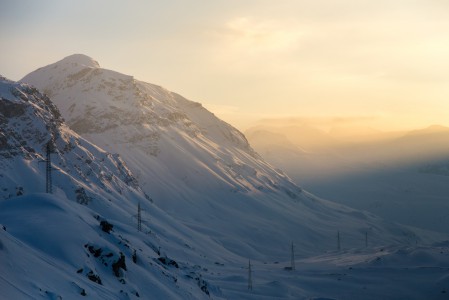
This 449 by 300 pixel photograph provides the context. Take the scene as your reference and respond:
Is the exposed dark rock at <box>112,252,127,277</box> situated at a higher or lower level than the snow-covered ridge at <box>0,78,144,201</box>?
lower

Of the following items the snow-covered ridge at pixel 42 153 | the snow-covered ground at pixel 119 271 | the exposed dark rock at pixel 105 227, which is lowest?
the snow-covered ground at pixel 119 271

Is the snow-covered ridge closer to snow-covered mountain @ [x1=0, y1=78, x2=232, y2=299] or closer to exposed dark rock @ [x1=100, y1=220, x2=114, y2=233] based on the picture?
snow-covered mountain @ [x1=0, y1=78, x2=232, y2=299]

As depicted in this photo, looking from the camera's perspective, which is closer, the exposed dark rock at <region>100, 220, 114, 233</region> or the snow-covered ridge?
the exposed dark rock at <region>100, 220, 114, 233</region>

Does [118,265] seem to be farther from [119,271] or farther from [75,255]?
[75,255]

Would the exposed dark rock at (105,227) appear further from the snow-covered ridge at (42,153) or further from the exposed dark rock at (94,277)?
the snow-covered ridge at (42,153)

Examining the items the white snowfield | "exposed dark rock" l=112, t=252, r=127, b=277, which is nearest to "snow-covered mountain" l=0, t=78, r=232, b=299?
"exposed dark rock" l=112, t=252, r=127, b=277

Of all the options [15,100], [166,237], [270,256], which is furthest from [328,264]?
[15,100]

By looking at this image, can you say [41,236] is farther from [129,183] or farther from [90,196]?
[129,183]

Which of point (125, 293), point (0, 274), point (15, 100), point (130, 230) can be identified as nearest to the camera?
point (0, 274)

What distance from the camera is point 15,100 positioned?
167625mm

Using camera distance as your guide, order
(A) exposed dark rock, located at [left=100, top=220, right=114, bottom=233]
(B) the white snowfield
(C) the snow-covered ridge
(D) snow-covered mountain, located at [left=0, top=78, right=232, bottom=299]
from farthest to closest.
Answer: (C) the snow-covered ridge
(A) exposed dark rock, located at [left=100, top=220, right=114, bottom=233]
(B) the white snowfield
(D) snow-covered mountain, located at [left=0, top=78, right=232, bottom=299]

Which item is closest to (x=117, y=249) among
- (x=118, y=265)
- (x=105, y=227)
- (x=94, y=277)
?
(x=118, y=265)

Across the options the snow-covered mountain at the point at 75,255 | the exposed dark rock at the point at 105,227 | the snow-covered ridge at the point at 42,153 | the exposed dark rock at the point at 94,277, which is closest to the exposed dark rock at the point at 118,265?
the snow-covered mountain at the point at 75,255

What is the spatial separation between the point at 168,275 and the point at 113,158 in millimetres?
140279
